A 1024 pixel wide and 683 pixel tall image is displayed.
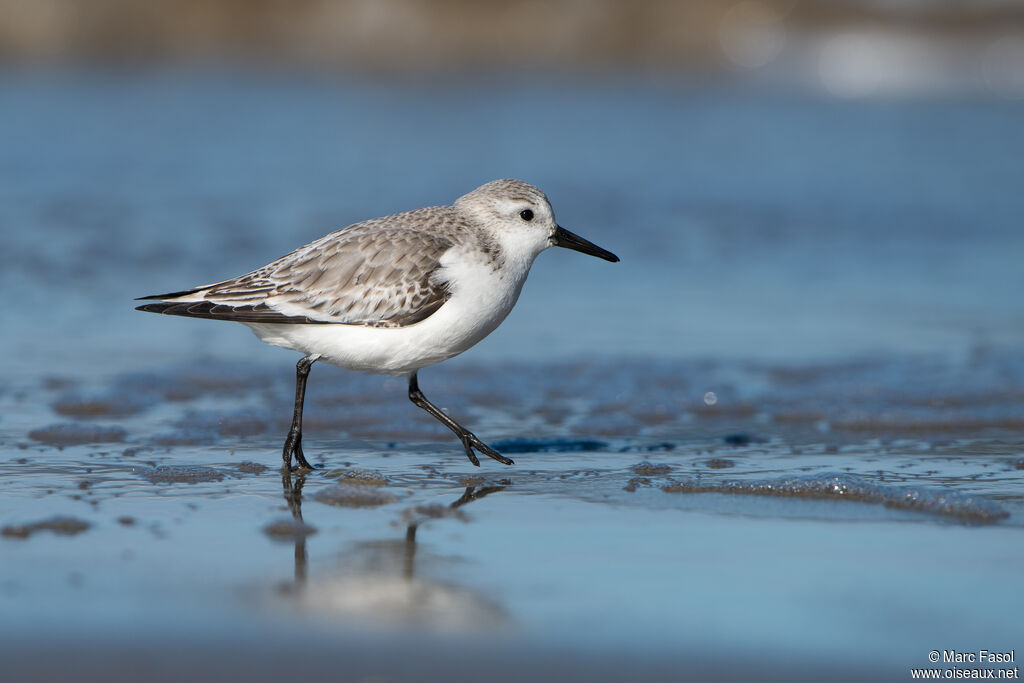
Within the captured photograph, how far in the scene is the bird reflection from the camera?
3.80 m

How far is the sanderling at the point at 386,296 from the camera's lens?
5594 mm

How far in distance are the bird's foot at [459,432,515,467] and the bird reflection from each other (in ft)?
4.08

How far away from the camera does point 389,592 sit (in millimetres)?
4016

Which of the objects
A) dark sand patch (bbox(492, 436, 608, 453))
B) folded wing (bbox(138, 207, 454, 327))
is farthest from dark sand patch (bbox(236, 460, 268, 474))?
dark sand patch (bbox(492, 436, 608, 453))

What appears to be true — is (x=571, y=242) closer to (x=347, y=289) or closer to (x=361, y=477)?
(x=347, y=289)

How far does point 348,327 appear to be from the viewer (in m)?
5.66

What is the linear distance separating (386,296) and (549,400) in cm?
190

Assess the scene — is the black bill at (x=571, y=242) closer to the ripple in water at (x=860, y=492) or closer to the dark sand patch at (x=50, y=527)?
the ripple in water at (x=860, y=492)

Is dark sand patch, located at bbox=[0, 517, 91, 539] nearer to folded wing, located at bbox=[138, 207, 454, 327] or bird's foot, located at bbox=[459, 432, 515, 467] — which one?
folded wing, located at bbox=[138, 207, 454, 327]

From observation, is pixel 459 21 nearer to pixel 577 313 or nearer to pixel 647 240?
pixel 647 240

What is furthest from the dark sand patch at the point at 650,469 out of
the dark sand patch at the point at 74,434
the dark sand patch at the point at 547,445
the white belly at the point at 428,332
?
the dark sand patch at the point at 74,434

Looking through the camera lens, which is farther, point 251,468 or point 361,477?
point 251,468

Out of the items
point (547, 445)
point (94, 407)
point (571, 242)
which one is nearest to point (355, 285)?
point (571, 242)

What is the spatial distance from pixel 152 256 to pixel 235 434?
4.18 metres
